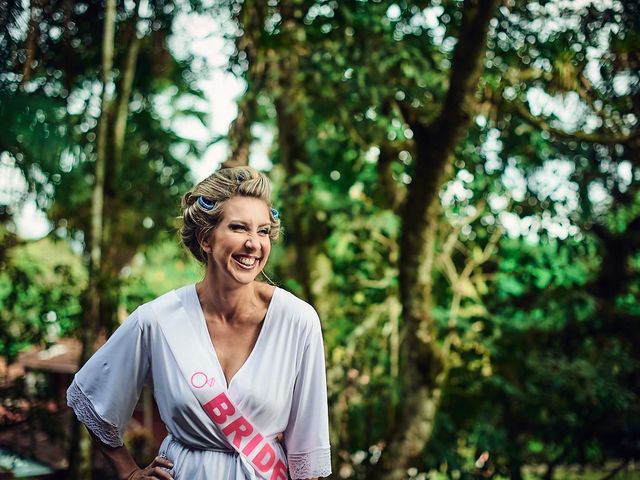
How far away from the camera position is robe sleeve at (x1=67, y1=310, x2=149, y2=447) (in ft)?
6.14

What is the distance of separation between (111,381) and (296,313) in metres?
0.53

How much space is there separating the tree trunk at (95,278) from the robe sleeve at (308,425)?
8.35 feet

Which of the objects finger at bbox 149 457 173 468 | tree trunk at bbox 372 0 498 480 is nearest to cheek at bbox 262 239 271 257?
finger at bbox 149 457 173 468

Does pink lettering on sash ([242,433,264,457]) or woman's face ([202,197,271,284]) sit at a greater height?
woman's face ([202,197,271,284])

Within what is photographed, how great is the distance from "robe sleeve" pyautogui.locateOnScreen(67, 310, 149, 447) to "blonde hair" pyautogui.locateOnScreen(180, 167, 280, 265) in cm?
28

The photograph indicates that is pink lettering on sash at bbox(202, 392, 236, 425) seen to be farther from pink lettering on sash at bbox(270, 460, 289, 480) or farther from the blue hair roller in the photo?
the blue hair roller

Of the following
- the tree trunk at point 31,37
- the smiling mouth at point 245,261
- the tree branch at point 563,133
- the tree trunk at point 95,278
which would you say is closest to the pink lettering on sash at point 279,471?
the smiling mouth at point 245,261

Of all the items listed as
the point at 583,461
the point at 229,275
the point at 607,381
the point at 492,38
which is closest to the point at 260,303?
the point at 229,275

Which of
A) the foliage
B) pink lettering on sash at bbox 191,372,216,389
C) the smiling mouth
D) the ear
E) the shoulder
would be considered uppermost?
the ear

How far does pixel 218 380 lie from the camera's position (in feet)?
5.88

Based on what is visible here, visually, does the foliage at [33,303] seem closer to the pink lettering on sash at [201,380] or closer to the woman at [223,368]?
the woman at [223,368]

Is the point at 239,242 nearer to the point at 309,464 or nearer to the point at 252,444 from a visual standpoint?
the point at 252,444

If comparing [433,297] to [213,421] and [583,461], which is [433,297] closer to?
[583,461]

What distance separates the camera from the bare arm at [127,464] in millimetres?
1827
